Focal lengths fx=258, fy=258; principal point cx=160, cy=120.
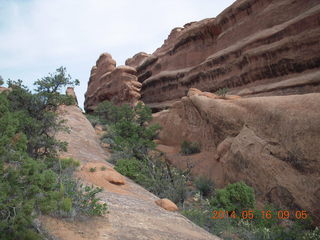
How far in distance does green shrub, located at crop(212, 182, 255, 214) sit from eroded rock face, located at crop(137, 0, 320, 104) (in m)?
9.63

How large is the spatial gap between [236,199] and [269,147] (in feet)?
8.14

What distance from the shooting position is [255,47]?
20672 millimetres

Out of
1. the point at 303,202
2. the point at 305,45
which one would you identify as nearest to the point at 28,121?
the point at 303,202

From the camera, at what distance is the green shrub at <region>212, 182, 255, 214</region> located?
8633 millimetres

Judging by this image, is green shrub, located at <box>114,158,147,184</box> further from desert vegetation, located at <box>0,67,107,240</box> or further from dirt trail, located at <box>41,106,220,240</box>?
desert vegetation, located at <box>0,67,107,240</box>

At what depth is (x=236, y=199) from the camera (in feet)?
28.7

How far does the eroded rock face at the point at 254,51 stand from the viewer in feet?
55.3

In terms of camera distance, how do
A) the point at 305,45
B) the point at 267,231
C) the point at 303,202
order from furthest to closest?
1. the point at 305,45
2. the point at 303,202
3. the point at 267,231

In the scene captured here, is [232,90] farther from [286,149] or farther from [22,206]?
[22,206]

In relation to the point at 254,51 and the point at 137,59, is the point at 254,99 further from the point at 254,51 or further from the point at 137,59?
the point at 137,59

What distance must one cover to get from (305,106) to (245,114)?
3001 mm

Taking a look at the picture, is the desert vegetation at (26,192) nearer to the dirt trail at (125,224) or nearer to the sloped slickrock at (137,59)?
the dirt trail at (125,224)
